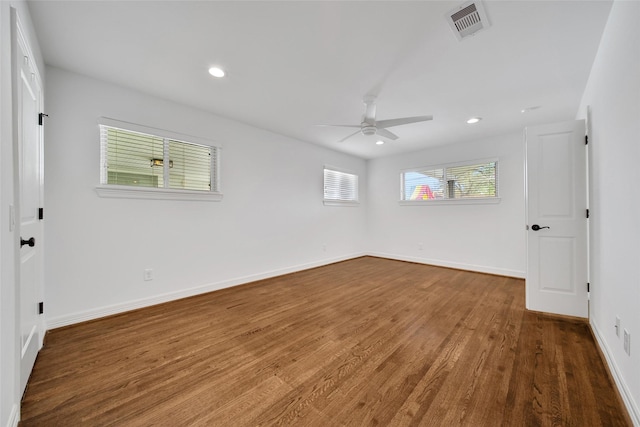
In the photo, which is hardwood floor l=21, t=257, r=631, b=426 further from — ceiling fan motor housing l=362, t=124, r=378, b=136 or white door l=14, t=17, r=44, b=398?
ceiling fan motor housing l=362, t=124, r=378, b=136

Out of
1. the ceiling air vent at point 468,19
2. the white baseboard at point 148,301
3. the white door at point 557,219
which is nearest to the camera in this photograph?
the ceiling air vent at point 468,19

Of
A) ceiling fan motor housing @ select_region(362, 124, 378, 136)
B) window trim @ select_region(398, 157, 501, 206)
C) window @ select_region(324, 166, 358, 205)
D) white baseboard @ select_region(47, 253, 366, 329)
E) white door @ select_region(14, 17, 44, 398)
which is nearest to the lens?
white door @ select_region(14, 17, 44, 398)

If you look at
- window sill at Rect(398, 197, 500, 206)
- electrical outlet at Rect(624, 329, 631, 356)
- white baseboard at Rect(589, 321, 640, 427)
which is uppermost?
window sill at Rect(398, 197, 500, 206)

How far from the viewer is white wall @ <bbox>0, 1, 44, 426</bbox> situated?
1177 millimetres

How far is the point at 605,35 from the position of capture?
1938 millimetres

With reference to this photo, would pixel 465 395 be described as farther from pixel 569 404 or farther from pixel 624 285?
pixel 624 285

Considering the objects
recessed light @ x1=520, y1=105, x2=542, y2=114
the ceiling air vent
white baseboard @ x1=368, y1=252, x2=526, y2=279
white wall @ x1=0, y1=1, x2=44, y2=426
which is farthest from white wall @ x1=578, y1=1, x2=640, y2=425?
white wall @ x1=0, y1=1, x2=44, y2=426

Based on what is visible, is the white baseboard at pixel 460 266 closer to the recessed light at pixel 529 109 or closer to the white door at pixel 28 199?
the recessed light at pixel 529 109

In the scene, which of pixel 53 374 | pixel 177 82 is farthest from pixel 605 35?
pixel 53 374

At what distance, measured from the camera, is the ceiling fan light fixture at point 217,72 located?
2496mm

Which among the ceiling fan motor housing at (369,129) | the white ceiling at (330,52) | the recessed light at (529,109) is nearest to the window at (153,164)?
the white ceiling at (330,52)

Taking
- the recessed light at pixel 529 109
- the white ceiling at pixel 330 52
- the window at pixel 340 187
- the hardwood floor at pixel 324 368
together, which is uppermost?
the white ceiling at pixel 330 52

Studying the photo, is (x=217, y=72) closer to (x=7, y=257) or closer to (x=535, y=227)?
(x=7, y=257)

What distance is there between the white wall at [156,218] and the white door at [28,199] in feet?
1.31
